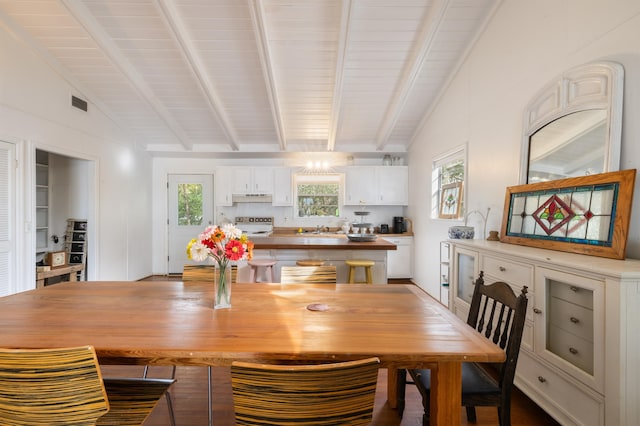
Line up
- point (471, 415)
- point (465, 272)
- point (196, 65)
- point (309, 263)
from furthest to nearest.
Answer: point (196, 65), point (309, 263), point (465, 272), point (471, 415)

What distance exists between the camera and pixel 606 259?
1795 millimetres

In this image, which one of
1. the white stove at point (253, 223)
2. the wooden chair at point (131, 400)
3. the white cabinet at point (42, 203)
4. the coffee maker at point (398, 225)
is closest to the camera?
the wooden chair at point (131, 400)

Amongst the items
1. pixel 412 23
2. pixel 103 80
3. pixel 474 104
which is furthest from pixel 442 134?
pixel 103 80

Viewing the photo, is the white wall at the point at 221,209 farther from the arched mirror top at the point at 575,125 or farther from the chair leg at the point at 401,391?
the chair leg at the point at 401,391

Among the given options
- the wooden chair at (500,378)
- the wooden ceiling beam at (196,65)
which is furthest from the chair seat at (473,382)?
the wooden ceiling beam at (196,65)

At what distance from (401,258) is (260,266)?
3.16 m

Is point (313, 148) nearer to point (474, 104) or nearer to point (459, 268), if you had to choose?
point (474, 104)

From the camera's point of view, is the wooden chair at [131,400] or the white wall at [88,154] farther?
the white wall at [88,154]

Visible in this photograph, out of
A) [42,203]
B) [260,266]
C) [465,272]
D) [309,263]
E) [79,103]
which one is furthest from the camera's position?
[42,203]

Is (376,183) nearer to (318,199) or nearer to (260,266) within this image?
(318,199)

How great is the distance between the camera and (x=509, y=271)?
7.44 ft

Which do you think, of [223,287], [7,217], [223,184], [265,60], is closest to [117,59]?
[265,60]

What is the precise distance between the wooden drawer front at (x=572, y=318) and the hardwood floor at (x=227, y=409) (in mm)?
699

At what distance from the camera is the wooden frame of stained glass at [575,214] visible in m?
1.80
